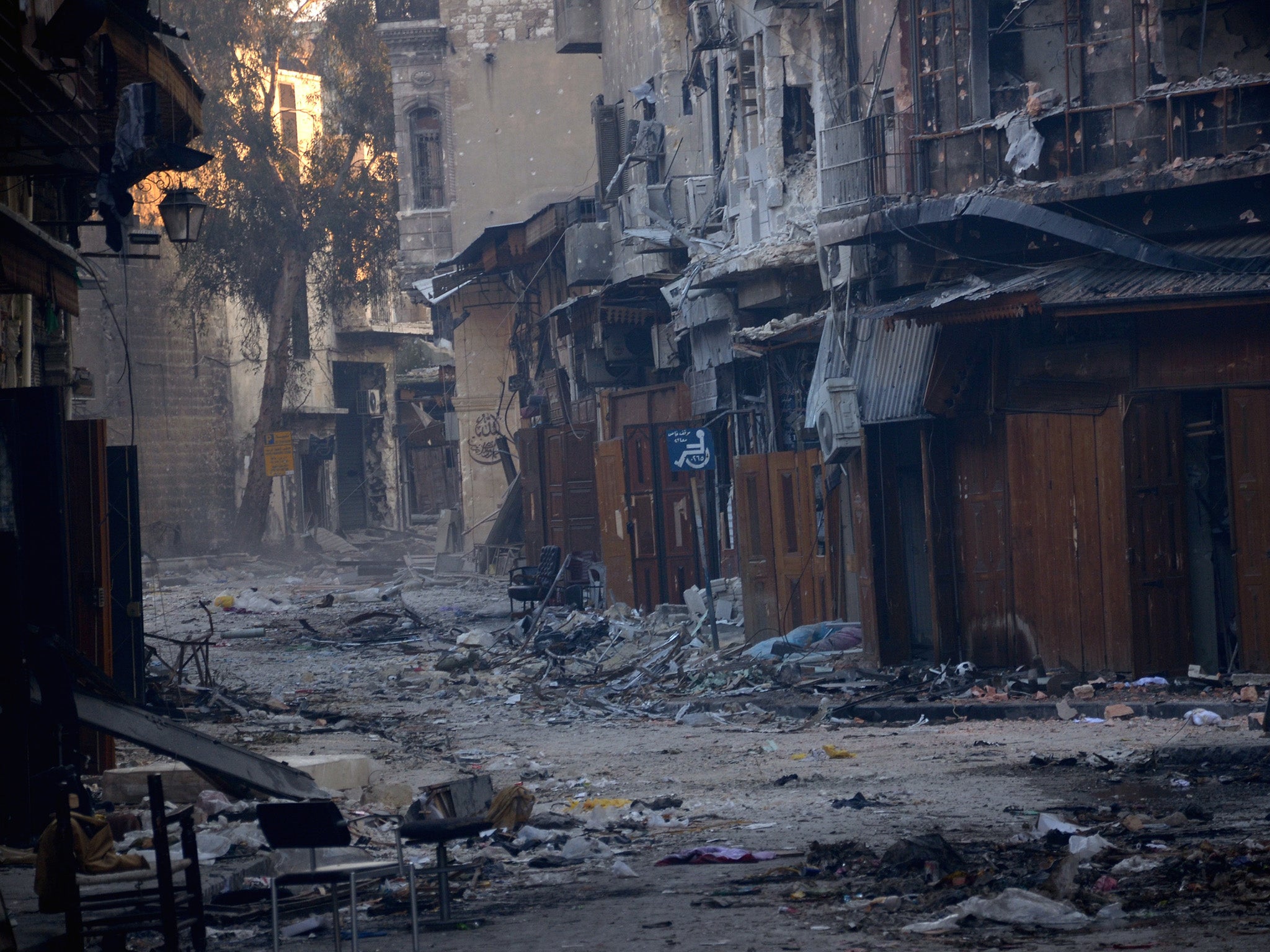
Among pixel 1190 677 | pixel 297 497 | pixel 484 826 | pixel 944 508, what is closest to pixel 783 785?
pixel 484 826

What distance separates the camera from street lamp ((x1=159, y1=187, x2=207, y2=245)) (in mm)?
13852

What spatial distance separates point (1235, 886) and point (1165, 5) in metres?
9.29

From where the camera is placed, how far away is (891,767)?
415 inches

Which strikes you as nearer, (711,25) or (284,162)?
(711,25)

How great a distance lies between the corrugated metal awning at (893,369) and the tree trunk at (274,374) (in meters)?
27.1

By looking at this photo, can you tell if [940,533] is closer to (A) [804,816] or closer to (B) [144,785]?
(A) [804,816]

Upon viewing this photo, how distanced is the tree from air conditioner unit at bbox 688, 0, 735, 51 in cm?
2127

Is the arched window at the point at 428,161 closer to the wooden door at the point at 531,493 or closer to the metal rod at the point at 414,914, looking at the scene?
the wooden door at the point at 531,493

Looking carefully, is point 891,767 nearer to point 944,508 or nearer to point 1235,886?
point 1235,886

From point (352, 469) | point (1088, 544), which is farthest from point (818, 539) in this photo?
point (352, 469)

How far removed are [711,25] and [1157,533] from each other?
372 inches

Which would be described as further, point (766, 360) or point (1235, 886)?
point (766, 360)

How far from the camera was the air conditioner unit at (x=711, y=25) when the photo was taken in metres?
19.5

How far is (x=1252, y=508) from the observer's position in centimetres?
1302
